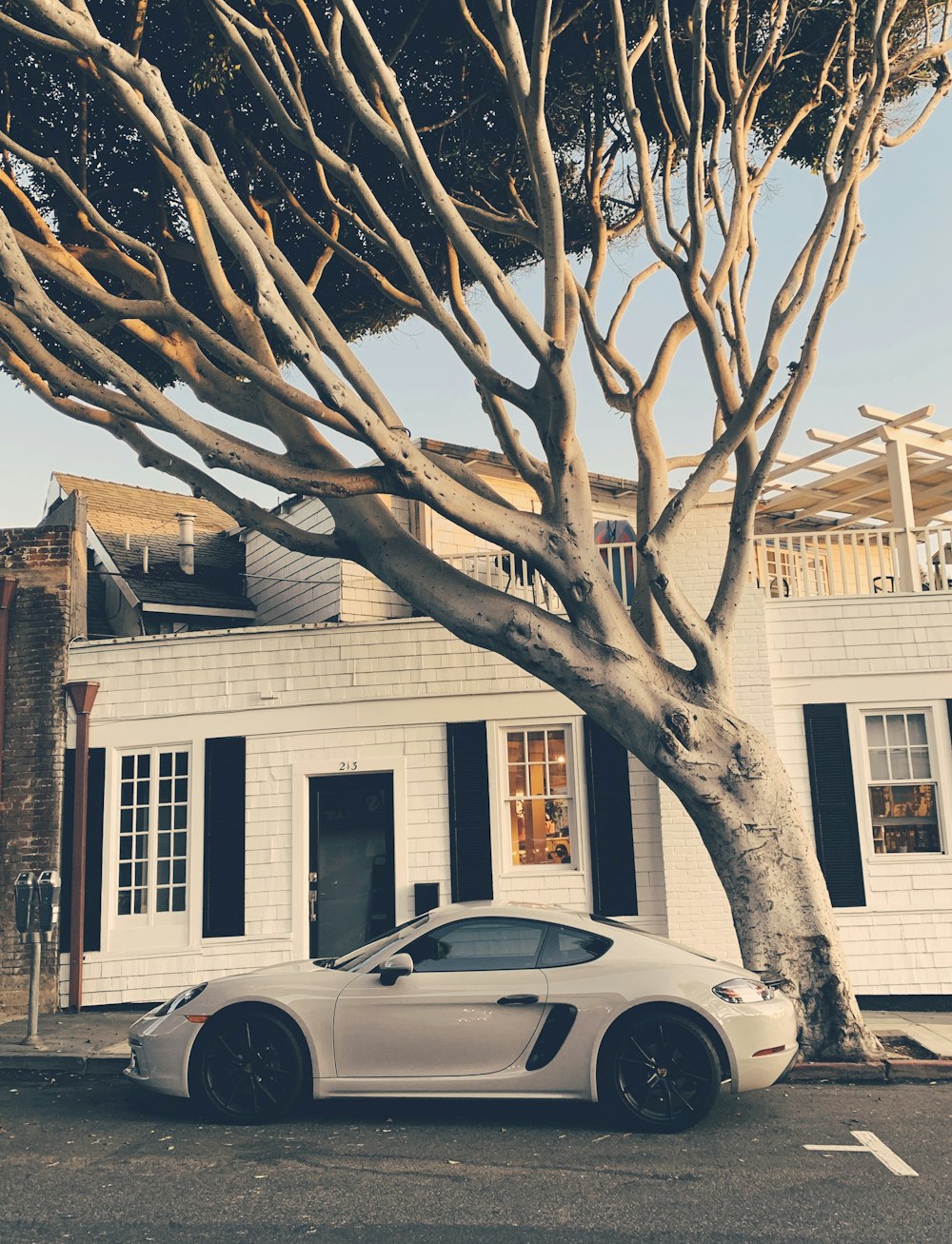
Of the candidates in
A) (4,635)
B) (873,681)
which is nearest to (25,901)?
(4,635)

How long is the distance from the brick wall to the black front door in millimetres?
2952

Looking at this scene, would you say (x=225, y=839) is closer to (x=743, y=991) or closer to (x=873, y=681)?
(x=743, y=991)

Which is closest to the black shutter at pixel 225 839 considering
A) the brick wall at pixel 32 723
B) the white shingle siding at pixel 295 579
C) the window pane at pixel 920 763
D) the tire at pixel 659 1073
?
the brick wall at pixel 32 723

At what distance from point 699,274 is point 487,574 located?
5233mm

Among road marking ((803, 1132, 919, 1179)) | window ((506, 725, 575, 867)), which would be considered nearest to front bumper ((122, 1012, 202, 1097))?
road marking ((803, 1132, 919, 1179))

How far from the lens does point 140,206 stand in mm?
12000

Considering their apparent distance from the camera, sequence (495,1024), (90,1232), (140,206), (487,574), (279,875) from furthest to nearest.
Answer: (487,574) → (279,875) → (140,206) → (495,1024) → (90,1232)

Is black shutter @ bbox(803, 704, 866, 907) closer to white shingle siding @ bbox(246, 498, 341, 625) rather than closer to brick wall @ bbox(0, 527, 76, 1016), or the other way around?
white shingle siding @ bbox(246, 498, 341, 625)

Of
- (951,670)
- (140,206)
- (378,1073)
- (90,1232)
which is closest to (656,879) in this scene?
(951,670)

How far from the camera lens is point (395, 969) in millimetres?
7297

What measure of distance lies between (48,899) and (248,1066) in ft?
13.9

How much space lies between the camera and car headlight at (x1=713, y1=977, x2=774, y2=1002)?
7.18 meters

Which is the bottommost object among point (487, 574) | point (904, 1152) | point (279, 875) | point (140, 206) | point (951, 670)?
point (904, 1152)

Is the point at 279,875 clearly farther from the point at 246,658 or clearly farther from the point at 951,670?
the point at 951,670
